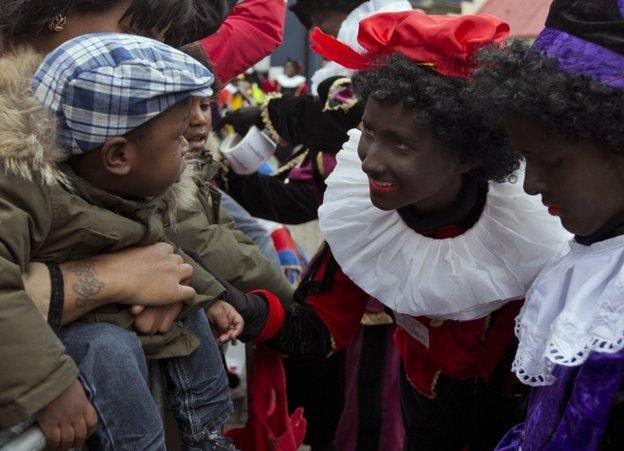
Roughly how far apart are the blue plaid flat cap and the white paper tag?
1.11 m

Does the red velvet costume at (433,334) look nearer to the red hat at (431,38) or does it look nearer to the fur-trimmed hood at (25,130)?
the red hat at (431,38)

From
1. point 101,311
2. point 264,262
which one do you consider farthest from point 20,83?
point 264,262

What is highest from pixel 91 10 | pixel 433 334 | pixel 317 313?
pixel 91 10

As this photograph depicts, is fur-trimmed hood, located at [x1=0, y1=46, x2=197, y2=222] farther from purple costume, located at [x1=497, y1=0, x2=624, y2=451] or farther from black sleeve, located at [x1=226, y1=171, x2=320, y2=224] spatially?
black sleeve, located at [x1=226, y1=171, x2=320, y2=224]

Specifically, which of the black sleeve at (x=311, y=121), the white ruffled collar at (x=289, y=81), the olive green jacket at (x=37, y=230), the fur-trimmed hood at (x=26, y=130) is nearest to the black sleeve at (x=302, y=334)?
the olive green jacket at (x=37, y=230)

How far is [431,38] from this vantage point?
1992 millimetres

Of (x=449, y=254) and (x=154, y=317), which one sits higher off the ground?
(x=154, y=317)

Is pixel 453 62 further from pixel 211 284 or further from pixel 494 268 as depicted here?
pixel 211 284

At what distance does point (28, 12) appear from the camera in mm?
1864

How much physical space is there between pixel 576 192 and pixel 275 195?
2.04m

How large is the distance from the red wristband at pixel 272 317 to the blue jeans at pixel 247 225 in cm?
66

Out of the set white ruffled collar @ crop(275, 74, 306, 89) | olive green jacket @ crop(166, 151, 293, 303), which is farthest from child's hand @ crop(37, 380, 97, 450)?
white ruffled collar @ crop(275, 74, 306, 89)

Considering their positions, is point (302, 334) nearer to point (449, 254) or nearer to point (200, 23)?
point (449, 254)

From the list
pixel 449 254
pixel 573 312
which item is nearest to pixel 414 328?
pixel 449 254
